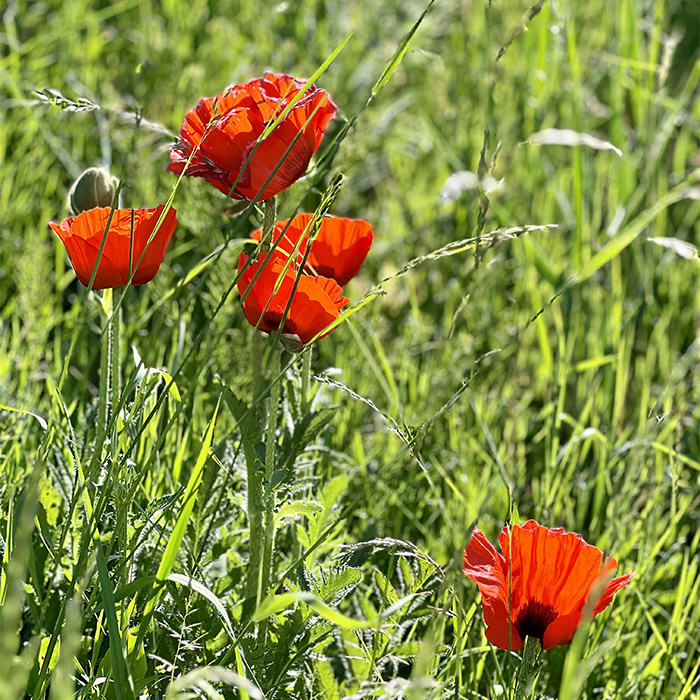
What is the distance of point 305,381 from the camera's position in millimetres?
1171

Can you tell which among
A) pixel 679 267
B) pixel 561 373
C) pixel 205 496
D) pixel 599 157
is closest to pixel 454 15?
pixel 599 157

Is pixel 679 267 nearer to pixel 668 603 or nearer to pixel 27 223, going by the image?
pixel 668 603

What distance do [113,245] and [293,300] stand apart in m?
0.22

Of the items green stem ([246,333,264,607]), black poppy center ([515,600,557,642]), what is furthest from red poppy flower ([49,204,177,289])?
black poppy center ([515,600,557,642])

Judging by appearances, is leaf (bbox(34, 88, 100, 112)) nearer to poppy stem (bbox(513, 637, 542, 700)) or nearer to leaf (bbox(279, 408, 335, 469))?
leaf (bbox(279, 408, 335, 469))

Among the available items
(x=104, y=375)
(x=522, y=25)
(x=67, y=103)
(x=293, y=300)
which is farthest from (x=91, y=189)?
(x=522, y=25)

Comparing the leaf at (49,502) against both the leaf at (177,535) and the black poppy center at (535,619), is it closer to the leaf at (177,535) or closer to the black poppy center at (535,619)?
the leaf at (177,535)

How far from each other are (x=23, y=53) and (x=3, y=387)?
1.41m

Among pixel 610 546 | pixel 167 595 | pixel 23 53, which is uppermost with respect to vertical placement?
pixel 23 53

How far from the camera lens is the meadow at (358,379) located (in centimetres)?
102

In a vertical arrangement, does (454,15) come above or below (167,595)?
above

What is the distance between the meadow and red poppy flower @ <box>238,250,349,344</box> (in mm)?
31

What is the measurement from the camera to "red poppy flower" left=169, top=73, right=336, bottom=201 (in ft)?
3.35

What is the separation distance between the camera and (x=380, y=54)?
2693 millimetres
